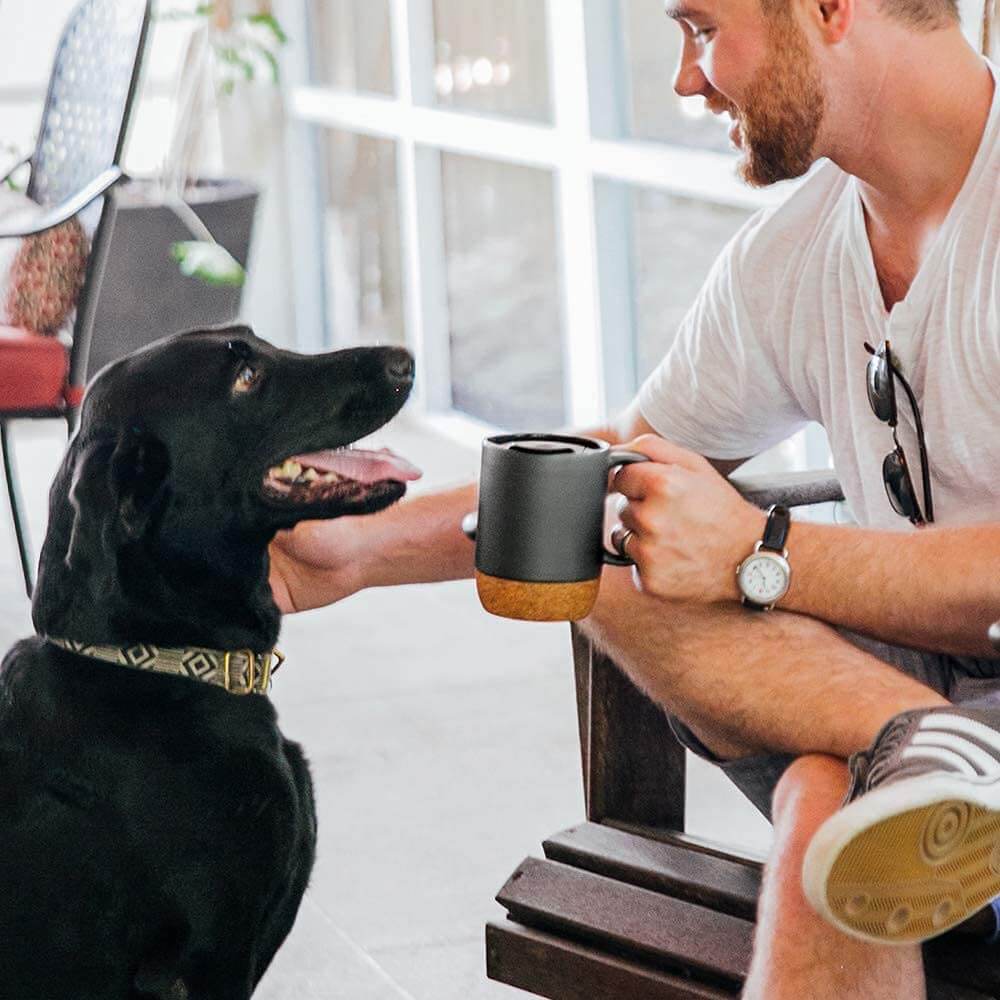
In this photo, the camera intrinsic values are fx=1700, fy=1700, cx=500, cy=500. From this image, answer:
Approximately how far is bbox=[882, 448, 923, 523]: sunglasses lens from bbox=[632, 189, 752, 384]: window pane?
2.11 metres

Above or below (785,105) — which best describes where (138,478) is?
below

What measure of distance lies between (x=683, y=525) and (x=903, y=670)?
307 millimetres

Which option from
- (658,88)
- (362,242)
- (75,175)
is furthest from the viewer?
(362,242)

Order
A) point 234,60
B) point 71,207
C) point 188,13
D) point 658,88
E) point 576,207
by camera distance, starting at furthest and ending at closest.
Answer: point 234,60 < point 188,13 < point 576,207 < point 658,88 < point 71,207

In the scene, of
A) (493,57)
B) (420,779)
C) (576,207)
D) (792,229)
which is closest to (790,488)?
(792,229)

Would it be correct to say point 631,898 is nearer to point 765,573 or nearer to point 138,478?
point 765,573

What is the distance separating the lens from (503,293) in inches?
192

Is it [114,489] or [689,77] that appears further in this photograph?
[689,77]

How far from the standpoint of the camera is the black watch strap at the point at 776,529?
1.55 metres

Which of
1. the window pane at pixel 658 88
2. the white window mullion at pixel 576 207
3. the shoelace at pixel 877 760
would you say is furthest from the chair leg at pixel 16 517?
the shoelace at pixel 877 760

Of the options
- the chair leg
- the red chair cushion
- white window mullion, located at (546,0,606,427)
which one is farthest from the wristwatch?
white window mullion, located at (546,0,606,427)

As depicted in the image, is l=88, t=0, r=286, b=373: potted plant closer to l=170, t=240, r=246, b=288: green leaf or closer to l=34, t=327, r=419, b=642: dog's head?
l=170, t=240, r=246, b=288: green leaf

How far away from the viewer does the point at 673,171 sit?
3727 millimetres

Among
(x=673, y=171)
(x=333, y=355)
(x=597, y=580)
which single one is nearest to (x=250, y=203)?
(x=673, y=171)
